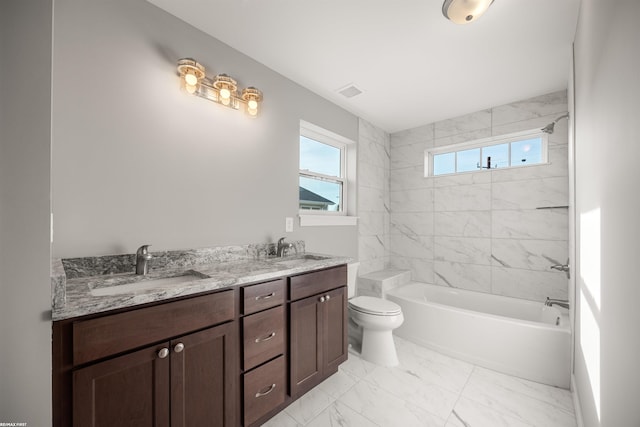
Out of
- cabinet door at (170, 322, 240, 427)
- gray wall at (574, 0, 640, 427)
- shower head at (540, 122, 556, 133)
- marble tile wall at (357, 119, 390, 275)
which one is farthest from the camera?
marble tile wall at (357, 119, 390, 275)

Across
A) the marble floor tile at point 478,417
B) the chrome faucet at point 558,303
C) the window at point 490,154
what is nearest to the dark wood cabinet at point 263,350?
the marble floor tile at point 478,417

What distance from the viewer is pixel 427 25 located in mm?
1629

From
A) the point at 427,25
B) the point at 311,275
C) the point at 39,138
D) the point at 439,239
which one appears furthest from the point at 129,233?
the point at 439,239

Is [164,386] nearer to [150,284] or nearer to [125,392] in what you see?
[125,392]

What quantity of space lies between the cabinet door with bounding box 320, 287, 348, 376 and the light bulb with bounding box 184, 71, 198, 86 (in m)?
1.63

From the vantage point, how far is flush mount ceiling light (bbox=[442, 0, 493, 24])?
1.35 meters

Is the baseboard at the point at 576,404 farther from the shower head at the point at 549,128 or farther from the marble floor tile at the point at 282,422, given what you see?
the shower head at the point at 549,128

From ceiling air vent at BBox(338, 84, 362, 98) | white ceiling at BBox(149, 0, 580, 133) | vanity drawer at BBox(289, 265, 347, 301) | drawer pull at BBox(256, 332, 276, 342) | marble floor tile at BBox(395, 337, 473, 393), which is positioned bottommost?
marble floor tile at BBox(395, 337, 473, 393)

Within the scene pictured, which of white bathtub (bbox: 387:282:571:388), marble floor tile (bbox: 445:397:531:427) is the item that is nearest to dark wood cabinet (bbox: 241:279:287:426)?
marble floor tile (bbox: 445:397:531:427)

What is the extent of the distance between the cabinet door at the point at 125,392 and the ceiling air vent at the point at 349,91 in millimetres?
2361

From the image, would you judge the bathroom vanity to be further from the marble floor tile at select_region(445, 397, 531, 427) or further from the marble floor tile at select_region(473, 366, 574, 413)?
the marble floor tile at select_region(473, 366, 574, 413)

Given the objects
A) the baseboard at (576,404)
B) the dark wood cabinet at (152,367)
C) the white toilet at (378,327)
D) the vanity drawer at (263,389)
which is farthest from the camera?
the white toilet at (378,327)

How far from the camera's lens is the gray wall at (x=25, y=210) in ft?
2.30

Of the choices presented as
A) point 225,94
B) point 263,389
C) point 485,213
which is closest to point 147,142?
point 225,94
